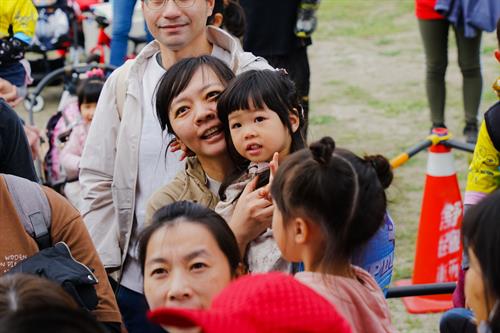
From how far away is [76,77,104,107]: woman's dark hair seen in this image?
540 cm

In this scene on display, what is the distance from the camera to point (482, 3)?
6262 mm

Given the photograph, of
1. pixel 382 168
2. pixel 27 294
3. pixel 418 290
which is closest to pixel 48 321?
pixel 27 294

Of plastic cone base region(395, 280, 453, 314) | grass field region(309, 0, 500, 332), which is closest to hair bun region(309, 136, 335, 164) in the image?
grass field region(309, 0, 500, 332)

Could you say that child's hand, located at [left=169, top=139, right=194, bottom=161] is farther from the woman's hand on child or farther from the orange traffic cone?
the orange traffic cone

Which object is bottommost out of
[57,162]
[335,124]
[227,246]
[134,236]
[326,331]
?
[335,124]

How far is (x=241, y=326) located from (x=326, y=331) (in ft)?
0.61

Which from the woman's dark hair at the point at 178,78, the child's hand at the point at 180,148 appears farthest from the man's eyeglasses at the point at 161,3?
the child's hand at the point at 180,148

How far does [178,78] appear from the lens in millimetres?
2859

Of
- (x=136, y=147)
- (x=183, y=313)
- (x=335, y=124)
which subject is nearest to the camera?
(x=183, y=313)

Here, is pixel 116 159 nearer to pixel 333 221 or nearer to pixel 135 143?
pixel 135 143

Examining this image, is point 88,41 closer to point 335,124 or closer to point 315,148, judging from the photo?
point 335,124

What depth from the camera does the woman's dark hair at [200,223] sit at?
240 cm

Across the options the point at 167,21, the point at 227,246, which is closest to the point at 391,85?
the point at 167,21

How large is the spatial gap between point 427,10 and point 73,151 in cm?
274
